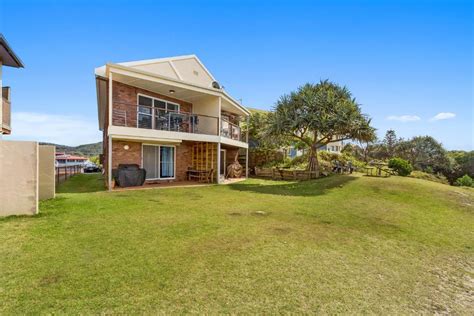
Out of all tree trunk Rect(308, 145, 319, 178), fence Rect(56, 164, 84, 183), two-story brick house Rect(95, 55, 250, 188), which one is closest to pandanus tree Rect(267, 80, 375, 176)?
tree trunk Rect(308, 145, 319, 178)

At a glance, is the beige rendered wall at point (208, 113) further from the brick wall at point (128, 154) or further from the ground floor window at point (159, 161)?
the ground floor window at point (159, 161)

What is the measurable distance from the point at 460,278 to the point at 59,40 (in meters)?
16.9

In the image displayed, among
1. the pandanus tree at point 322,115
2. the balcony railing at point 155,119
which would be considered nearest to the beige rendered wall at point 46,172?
the balcony railing at point 155,119

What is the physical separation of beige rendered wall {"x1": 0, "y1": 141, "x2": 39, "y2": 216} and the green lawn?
0.51 meters

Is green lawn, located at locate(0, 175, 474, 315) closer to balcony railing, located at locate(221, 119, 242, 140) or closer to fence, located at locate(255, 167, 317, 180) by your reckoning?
fence, located at locate(255, 167, 317, 180)

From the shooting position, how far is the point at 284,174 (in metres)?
18.5

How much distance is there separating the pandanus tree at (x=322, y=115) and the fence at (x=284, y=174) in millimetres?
2249

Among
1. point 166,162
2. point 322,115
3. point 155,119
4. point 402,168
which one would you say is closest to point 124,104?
point 155,119

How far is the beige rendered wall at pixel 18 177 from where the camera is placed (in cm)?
622

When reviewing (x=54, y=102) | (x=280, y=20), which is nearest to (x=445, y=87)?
(x=280, y=20)

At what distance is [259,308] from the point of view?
2.83 m

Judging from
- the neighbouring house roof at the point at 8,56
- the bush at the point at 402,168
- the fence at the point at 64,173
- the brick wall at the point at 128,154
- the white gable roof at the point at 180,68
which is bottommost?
the fence at the point at 64,173

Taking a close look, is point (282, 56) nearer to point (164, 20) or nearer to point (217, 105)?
point (217, 105)

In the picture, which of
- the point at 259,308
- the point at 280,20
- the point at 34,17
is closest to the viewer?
the point at 259,308
